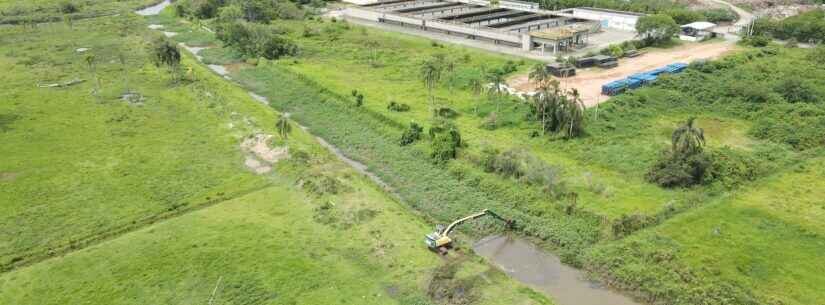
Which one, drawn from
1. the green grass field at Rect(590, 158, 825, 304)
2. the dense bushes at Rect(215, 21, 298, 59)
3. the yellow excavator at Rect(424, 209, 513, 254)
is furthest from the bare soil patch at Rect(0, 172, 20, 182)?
the green grass field at Rect(590, 158, 825, 304)

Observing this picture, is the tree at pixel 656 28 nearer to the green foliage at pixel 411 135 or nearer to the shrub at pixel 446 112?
the shrub at pixel 446 112

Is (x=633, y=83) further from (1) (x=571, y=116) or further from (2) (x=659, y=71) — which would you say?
(1) (x=571, y=116)

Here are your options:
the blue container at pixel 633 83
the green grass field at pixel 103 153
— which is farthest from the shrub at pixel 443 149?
the blue container at pixel 633 83

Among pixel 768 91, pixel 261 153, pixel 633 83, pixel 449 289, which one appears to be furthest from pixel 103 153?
pixel 768 91

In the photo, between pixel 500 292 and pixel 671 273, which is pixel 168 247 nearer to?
pixel 500 292

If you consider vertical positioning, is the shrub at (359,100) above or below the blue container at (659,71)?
below

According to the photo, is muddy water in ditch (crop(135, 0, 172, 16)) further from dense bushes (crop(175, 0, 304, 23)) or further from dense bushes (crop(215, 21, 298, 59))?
dense bushes (crop(215, 21, 298, 59))
